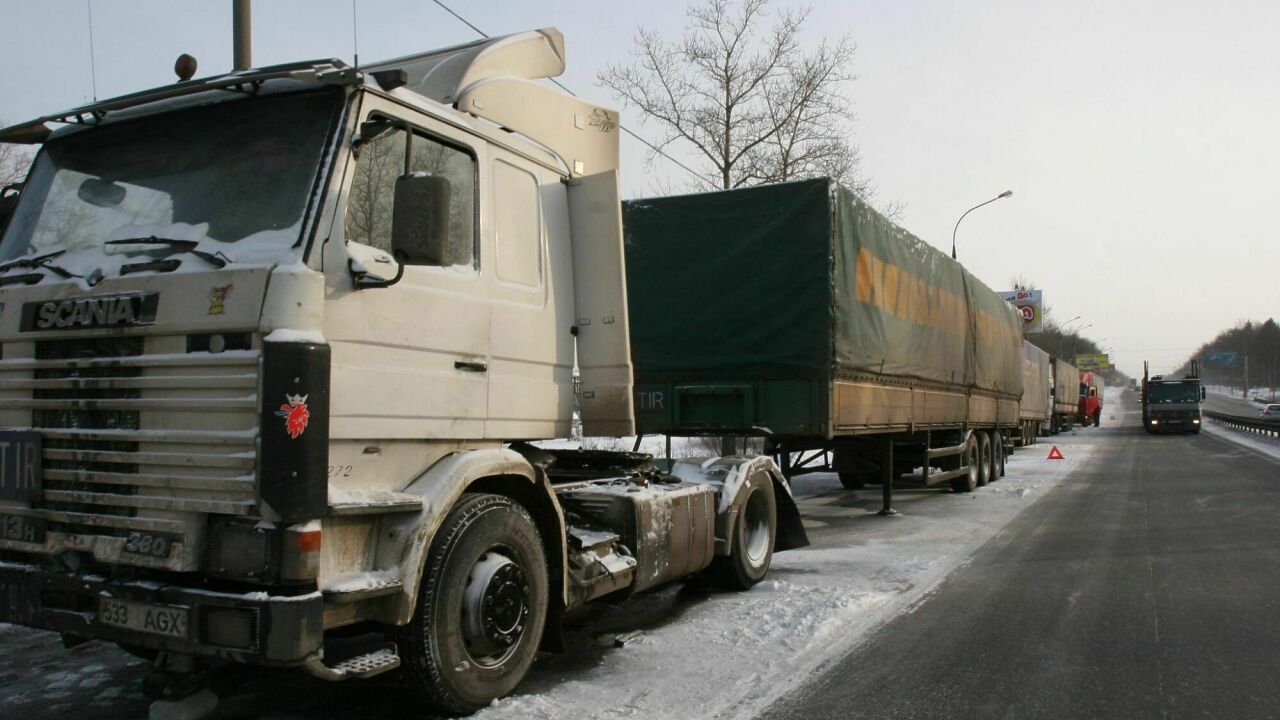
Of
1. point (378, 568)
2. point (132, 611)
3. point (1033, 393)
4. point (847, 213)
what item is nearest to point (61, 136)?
point (132, 611)

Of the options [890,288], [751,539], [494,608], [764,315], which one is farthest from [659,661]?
[890,288]

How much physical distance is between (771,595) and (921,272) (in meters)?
6.85

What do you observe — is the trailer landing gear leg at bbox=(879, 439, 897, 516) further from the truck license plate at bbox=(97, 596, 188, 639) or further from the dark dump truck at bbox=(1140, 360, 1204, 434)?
the dark dump truck at bbox=(1140, 360, 1204, 434)

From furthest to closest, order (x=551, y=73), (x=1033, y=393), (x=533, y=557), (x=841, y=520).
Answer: (x=1033, y=393)
(x=841, y=520)
(x=551, y=73)
(x=533, y=557)

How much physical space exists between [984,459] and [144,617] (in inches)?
612

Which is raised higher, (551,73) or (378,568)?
(551,73)

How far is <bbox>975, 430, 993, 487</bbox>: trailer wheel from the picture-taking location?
53.7ft

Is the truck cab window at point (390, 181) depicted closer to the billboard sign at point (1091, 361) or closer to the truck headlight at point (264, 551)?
the truck headlight at point (264, 551)

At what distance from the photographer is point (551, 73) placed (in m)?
5.53

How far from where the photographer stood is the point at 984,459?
16.7 meters

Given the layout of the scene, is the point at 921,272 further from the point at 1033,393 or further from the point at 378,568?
the point at 1033,393

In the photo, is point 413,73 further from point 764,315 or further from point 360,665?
point 764,315

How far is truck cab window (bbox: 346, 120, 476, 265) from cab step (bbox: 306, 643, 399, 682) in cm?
165

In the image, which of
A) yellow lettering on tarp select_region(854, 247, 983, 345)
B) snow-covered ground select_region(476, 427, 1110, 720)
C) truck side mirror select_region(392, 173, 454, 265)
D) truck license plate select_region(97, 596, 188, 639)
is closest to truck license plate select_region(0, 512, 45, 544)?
truck license plate select_region(97, 596, 188, 639)
